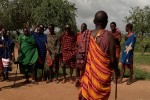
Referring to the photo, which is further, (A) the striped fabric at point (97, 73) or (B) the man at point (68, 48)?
(B) the man at point (68, 48)

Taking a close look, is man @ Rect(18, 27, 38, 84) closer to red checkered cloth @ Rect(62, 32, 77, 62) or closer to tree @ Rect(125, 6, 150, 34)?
red checkered cloth @ Rect(62, 32, 77, 62)

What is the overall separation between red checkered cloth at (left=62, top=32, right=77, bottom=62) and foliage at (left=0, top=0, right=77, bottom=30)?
25002mm

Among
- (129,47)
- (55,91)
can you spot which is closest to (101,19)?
(55,91)

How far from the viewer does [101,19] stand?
198 inches

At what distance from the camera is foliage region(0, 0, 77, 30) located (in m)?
37.3

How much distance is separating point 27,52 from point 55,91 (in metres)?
1.88

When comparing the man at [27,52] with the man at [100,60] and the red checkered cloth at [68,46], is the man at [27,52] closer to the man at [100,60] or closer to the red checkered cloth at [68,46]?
the red checkered cloth at [68,46]

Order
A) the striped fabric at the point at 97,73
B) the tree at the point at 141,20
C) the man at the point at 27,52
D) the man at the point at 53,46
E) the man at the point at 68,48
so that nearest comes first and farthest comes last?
1. the striped fabric at the point at 97,73
2. the man at the point at 27,52
3. the man at the point at 53,46
4. the man at the point at 68,48
5. the tree at the point at 141,20

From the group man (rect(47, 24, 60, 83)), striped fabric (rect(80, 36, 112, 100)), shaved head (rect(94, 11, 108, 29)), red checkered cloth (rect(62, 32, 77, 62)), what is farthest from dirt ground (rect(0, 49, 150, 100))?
shaved head (rect(94, 11, 108, 29))

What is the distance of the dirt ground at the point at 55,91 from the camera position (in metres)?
8.71

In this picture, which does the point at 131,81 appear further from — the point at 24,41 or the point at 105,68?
the point at 105,68

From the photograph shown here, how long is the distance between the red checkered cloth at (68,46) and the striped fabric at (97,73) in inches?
232

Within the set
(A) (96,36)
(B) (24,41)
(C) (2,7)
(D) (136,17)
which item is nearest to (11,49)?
(B) (24,41)

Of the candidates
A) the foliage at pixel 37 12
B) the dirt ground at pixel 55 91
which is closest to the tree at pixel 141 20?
the foliage at pixel 37 12
